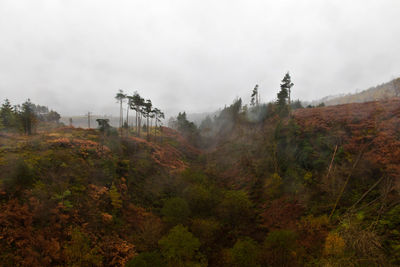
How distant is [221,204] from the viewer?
2478 cm

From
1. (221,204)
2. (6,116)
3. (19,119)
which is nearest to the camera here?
(221,204)

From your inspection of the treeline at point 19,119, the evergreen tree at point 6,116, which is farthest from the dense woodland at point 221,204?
the evergreen tree at point 6,116

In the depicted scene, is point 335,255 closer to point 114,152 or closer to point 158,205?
point 158,205

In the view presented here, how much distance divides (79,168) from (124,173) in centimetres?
721

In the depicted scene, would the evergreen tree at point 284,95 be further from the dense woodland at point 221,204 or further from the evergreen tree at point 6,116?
the evergreen tree at point 6,116

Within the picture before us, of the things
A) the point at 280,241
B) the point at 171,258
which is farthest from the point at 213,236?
the point at 280,241

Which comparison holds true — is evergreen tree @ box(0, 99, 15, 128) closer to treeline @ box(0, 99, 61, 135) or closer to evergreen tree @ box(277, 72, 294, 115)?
treeline @ box(0, 99, 61, 135)

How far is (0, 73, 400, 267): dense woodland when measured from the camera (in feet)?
45.8

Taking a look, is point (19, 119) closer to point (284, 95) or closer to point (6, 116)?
point (6, 116)

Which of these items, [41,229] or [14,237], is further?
[41,229]

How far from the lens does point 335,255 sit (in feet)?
44.3

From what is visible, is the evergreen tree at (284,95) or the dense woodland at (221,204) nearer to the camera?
the dense woodland at (221,204)

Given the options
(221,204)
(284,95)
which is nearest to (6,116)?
(221,204)

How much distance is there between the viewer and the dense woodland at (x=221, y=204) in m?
14.0
